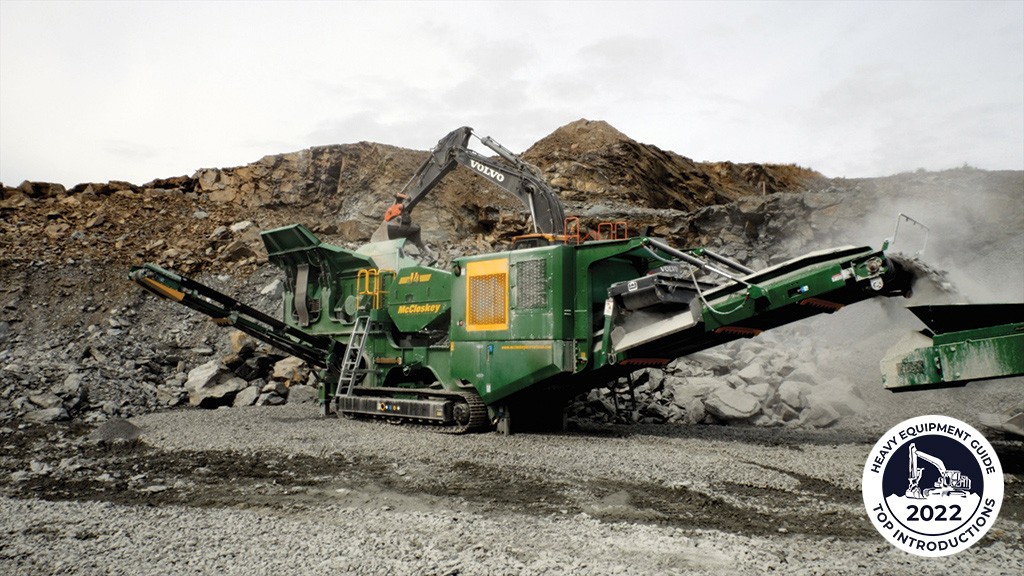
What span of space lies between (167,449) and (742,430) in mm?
6761

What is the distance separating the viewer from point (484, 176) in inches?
495

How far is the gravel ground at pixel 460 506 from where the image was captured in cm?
397

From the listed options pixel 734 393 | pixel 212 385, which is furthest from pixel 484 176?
pixel 212 385

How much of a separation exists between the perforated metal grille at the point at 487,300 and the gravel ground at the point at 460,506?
144 cm

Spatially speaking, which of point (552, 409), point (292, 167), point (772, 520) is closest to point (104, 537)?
point (772, 520)

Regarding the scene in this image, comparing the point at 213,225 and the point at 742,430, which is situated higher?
the point at 213,225

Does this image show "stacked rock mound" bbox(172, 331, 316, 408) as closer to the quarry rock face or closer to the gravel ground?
the quarry rock face

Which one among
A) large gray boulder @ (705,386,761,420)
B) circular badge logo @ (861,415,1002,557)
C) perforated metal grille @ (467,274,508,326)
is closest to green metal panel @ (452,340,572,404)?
perforated metal grille @ (467,274,508,326)

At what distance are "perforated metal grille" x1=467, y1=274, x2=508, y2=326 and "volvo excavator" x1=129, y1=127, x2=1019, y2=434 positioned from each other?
0.02 meters

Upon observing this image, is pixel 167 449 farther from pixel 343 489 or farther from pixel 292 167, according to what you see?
pixel 292 167

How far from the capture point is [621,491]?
5.78 meters

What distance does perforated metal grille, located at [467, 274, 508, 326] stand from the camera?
9.16 m

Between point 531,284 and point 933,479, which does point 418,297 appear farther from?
point 933,479

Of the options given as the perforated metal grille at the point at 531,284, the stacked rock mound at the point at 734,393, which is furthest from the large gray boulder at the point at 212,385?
the perforated metal grille at the point at 531,284
